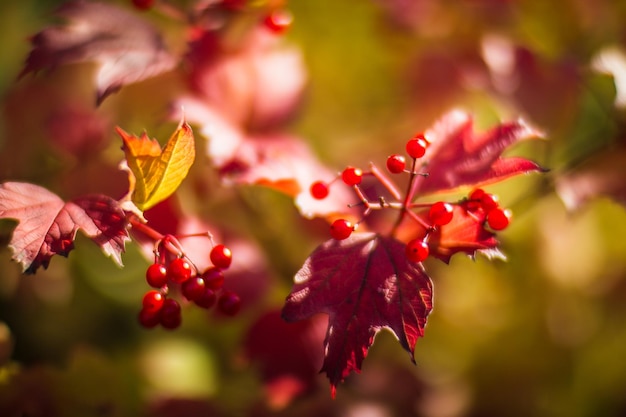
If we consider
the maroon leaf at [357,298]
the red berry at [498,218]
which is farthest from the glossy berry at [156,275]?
the red berry at [498,218]

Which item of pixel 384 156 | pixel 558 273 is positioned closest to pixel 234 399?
pixel 384 156

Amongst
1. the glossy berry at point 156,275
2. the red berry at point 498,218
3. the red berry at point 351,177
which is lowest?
the glossy berry at point 156,275

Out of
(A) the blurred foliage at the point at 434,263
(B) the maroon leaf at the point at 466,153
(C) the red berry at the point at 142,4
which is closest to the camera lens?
(B) the maroon leaf at the point at 466,153

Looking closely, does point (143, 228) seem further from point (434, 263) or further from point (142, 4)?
point (434, 263)

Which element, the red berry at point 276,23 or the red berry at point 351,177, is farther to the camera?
the red berry at point 276,23

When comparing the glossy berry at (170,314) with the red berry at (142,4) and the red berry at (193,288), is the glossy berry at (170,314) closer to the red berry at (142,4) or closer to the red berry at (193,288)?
the red berry at (193,288)

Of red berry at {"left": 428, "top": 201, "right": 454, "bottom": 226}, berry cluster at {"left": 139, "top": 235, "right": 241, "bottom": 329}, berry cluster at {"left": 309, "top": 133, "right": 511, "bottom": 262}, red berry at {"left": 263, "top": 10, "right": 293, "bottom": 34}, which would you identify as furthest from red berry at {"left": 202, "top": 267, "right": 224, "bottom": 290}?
red berry at {"left": 263, "top": 10, "right": 293, "bottom": 34}

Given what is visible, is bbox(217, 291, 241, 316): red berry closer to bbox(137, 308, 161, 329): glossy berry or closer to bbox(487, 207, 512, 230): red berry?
bbox(137, 308, 161, 329): glossy berry
